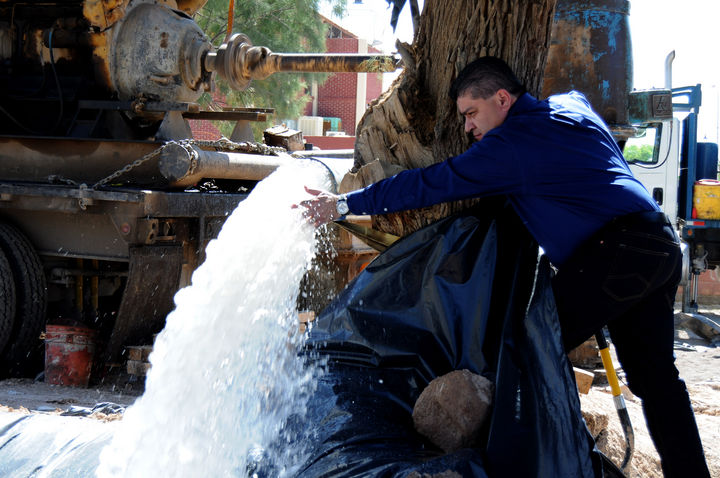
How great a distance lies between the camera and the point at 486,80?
9.29 ft

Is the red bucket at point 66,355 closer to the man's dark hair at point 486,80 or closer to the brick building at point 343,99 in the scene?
the man's dark hair at point 486,80

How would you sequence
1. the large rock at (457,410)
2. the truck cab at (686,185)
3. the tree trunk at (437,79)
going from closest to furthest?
the large rock at (457,410), the tree trunk at (437,79), the truck cab at (686,185)

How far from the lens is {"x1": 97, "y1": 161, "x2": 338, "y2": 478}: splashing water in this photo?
2713 mm

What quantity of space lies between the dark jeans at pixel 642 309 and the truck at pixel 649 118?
2.07 metres

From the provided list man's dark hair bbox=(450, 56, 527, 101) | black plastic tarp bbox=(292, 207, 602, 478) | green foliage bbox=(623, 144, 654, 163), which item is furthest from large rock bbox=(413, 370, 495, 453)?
green foliage bbox=(623, 144, 654, 163)

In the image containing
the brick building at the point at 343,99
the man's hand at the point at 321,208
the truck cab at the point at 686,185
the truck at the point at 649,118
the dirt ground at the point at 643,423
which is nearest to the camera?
the man's hand at the point at 321,208

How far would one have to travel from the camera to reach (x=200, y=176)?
581 cm

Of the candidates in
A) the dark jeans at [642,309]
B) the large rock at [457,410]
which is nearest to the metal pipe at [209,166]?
the dark jeans at [642,309]

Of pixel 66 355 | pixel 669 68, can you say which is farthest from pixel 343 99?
pixel 66 355

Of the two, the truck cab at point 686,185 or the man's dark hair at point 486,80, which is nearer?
the man's dark hair at point 486,80

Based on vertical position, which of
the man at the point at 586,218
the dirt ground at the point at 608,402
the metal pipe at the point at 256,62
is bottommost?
the dirt ground at the point at 608,402

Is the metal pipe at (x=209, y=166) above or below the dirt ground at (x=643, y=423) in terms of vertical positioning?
above

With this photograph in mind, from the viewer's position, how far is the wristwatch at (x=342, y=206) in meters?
2.92

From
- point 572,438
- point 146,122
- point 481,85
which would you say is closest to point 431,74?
point 481,85
